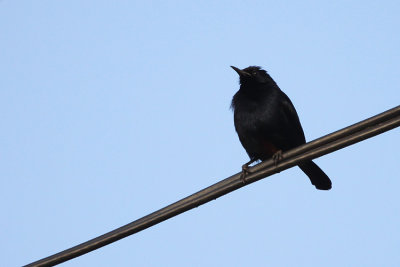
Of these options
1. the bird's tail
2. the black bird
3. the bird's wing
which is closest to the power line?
the black bird

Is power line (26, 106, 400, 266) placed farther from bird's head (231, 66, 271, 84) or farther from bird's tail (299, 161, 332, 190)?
bird's head (231, 66, 271, 84)

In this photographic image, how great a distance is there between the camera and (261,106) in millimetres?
5320

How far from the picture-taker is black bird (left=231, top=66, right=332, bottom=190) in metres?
5.21

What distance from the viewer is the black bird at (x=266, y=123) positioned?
5207 mm

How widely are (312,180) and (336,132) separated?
2631 mm

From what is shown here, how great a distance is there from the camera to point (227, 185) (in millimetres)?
3271

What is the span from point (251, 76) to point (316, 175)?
46.2 inches

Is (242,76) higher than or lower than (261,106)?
higher

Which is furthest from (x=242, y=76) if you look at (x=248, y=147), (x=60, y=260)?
(x=60, y=260)

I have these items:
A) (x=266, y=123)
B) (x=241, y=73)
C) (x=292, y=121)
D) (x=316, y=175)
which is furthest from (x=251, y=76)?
(x=316, y=175)

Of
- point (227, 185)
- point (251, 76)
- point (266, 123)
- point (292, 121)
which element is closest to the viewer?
point (227, 185)

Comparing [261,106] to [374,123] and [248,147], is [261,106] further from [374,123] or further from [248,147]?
[374,123]

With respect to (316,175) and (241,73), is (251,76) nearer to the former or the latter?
(241,73)

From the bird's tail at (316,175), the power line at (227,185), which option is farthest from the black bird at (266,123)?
the power line at (227,185)
